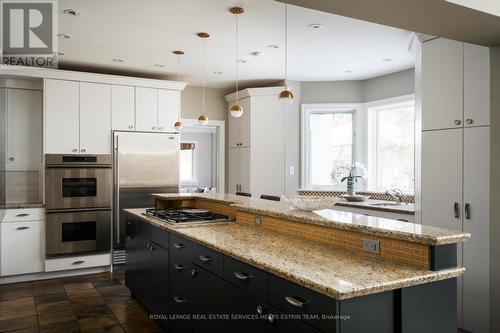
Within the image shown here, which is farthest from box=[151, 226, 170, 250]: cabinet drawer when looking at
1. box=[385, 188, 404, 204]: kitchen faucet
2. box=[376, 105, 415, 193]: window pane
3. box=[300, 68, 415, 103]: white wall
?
box=[300, 68, 415, 103]: white wall

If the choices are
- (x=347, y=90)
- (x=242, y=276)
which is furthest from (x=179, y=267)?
(x=347, y=90)

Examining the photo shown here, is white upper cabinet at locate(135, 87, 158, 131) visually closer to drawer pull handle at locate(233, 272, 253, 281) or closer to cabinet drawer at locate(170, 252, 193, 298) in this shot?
cabinet drawer at locate(170, 252, 193, 298)

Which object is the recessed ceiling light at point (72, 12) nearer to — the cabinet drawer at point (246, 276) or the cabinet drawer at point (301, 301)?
the cabinet drawer at point (246, 276)

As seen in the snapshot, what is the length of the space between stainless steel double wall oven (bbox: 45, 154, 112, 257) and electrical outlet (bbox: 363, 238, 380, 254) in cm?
401

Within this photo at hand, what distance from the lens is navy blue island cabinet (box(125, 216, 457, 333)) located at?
155cm

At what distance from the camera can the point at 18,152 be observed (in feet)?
17.1

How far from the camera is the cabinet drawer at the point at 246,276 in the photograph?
188 cm

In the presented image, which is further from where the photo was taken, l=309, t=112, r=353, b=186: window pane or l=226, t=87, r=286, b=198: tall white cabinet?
l=309, t=112, r=353, b=186: window pane

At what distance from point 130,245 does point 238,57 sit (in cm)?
252

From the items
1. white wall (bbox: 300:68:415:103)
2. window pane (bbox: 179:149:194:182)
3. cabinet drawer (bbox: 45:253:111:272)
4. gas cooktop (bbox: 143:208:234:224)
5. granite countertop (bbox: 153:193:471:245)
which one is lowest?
cabinet drawer (bbox: 45:253:111:272)

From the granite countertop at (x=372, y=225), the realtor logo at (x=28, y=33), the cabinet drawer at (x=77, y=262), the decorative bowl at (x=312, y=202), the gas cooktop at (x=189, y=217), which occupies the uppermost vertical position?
the realtor logo at (x=28, y=33)

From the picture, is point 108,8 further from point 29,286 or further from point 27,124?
point 29,286

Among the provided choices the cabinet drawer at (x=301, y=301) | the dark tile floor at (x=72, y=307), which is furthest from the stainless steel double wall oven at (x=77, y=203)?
the cabinet drawer at (x=301, y=301)

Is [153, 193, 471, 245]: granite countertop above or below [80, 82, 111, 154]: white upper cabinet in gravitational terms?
below
